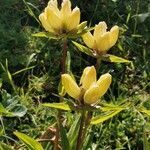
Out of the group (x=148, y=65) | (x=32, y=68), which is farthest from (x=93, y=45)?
(x=148, y=65)

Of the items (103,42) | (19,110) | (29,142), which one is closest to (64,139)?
(29,142)

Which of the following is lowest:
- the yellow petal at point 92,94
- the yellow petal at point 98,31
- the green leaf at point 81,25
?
the yellow petal at point 92,94

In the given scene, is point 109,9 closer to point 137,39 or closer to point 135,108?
point 137,39

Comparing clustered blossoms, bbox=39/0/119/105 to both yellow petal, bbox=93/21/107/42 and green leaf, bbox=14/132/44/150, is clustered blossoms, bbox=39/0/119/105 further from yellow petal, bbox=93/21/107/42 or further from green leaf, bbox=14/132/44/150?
green leaf, bbox=14/132/44/150

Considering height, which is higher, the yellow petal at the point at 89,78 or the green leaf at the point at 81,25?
the green leaf at the point at 81,25

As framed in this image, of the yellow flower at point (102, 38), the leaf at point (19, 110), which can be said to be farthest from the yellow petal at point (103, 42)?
the leaf at point (19, 110)

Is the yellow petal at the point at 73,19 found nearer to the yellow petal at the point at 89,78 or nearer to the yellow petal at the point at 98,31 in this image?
the yellow petal at the point at 98,31

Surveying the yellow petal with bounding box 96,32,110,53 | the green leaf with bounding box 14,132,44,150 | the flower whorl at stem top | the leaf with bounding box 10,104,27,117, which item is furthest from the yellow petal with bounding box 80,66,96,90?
the leaf with bounding box 10,104,27,117
